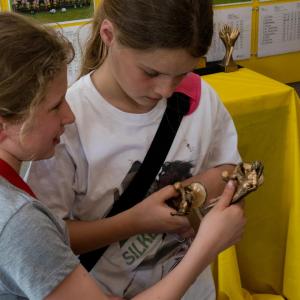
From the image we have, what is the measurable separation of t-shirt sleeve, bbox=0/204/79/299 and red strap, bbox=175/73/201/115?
40cm

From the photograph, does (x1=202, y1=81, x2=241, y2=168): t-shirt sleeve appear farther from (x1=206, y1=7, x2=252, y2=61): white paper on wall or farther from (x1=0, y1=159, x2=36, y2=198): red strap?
(x1=206, y1=7, x2=252, y2=61): white paper on wall

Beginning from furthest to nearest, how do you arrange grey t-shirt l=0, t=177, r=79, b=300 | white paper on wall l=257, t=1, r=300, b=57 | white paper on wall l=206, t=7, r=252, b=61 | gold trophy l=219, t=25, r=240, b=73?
white paper on wall l=257, t=1, r=300, b=57
white paper on wall l=206, t=7, r=252, b=61
gold trophy l=219, t=25, r=240, b=73
grey t-shirt l=0, t=177, r=79, b=300

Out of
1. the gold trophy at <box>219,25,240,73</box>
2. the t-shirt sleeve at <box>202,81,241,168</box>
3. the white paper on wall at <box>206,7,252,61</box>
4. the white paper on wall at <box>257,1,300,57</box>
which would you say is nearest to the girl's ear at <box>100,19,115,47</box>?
the t-shirt sleeve at <box>202,81,241,168</box>

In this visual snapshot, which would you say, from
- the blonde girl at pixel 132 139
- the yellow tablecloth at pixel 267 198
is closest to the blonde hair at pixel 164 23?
the blonde girl at pixel 132 139

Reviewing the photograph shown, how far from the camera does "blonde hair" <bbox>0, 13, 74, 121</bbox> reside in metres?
0.58

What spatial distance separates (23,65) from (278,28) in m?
1.88

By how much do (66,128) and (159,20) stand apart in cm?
23

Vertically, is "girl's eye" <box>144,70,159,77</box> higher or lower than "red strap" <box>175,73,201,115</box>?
higher

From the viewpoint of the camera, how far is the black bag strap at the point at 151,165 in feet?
2.72

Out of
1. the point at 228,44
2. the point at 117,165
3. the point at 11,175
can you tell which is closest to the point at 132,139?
the point at 117,165

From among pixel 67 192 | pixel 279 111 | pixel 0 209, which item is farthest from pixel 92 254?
pixel 279 111

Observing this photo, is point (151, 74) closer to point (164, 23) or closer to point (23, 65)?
point (164, 23)

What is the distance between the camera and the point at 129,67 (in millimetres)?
761

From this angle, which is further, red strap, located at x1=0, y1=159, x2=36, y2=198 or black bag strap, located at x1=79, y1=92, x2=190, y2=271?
black bag strap, located at x1=79, y1=92, x2=190, y2=271
